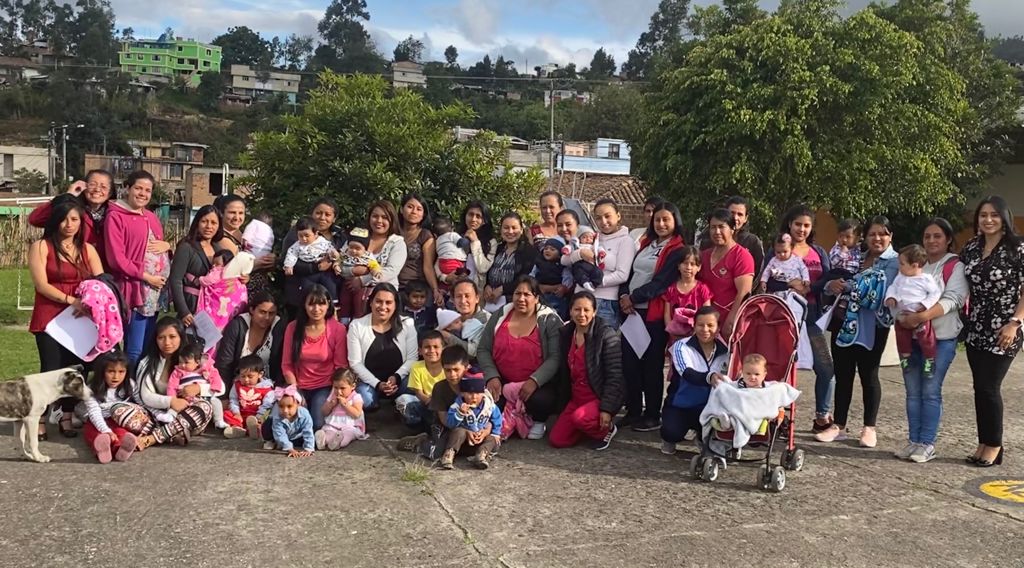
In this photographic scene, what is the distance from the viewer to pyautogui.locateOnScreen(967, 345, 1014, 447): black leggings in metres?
→ 5.42

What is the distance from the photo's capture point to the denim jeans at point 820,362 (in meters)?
6.19

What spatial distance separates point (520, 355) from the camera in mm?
6043

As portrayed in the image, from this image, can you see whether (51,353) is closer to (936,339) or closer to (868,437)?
(868,437)

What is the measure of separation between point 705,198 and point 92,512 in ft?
50.6

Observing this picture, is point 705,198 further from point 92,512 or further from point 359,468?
point 92,512

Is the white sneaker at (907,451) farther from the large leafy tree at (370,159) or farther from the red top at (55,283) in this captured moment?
the red top at (55,283)

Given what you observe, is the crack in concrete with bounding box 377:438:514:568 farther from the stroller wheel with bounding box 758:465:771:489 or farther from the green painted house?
the green painted house

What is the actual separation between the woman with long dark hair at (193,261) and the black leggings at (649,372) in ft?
10.4

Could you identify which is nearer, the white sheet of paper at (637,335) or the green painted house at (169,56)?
the white sheet of paper at (637,335)

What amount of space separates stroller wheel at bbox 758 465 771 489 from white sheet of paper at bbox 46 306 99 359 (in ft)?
14.2

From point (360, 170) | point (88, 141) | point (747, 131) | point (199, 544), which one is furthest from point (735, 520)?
point (88, 141)

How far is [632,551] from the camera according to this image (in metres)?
4.05

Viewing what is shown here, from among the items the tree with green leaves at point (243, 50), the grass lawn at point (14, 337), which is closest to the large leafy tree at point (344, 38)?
the tree with green leaves at point (243, 50)

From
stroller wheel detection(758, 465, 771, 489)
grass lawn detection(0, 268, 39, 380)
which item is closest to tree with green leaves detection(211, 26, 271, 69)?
grass lawn detection(0, 268, 39, 380)
